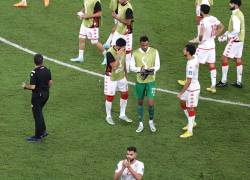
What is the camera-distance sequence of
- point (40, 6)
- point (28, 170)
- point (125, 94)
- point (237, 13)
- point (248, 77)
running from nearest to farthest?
1. point (28, 170)
2. point (125, 94)
3. point (237, 13)
4. point (248, 77)
5. point (40, 6)

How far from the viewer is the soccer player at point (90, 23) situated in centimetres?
1689

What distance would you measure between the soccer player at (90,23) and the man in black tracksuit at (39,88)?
407cm

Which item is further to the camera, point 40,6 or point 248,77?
A: point 40,6

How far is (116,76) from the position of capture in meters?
14.3

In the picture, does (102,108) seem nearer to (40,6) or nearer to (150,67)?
(150,67)

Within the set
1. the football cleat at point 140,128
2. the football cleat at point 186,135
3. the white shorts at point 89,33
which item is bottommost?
the football cleat at point 186,135

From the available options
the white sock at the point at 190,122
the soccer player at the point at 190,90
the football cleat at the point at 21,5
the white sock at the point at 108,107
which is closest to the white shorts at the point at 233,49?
the soccer player at the point at 190,90

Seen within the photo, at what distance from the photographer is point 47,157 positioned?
13.2 meters

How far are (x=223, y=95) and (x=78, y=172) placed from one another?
5.35m

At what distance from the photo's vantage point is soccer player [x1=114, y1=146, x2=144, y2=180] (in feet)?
36.3

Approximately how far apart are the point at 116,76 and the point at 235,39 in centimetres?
383

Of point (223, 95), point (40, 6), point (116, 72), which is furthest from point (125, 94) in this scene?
point (40, 6)

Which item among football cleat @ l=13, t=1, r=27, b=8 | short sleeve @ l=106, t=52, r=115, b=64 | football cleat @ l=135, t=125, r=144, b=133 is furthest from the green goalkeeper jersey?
football cleat @ l=13, t=1, r=27, b=8

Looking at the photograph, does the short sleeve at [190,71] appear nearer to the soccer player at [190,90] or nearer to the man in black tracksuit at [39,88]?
the soccer player at [190,90]
